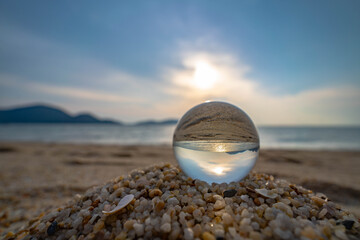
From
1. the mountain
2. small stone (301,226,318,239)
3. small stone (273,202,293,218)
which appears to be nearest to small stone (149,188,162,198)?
small stone (273,202,293,218)

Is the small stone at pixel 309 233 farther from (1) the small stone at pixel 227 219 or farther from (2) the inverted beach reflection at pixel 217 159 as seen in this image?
(2) the inverted beach reflection at pixel 217 159

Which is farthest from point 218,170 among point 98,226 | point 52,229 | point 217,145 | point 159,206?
point 52,229

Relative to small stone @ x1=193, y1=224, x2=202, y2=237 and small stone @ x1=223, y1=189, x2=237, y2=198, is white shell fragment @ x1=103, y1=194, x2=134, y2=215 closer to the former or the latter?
small stone @ x1=193, y1=224, x2=202, y2=237

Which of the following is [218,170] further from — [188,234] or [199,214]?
[188,234]

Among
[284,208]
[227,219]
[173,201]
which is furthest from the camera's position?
[173,201]

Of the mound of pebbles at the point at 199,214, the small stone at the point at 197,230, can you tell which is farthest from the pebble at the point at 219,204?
the small stone at the point at 197,230

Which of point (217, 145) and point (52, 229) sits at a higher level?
point (217, 145)
